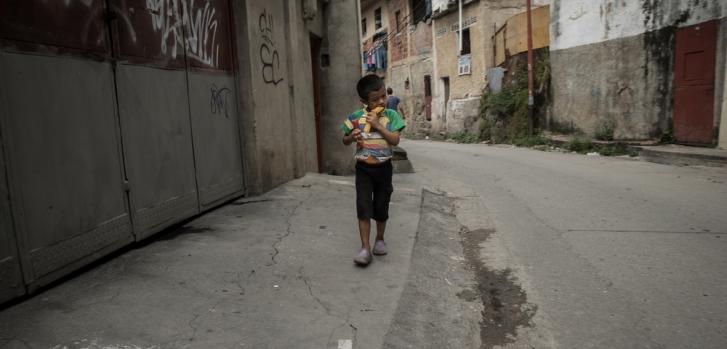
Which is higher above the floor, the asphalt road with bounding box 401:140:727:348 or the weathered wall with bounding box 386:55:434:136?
the weathered wall with bounding box 386:55:434:136

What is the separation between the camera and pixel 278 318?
2818mm

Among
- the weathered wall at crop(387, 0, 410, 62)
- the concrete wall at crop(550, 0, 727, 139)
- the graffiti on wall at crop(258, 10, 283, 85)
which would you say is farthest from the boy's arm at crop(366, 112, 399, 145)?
the weathered wall at crop(387, 0, 410, 62)

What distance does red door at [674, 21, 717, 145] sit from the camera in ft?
36.6

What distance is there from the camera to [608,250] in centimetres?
464

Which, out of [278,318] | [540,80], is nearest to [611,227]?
[278,318]

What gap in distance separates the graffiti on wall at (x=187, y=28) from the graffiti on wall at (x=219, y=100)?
0.26m

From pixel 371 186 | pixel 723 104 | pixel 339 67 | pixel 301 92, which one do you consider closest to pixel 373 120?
pixel 371 186

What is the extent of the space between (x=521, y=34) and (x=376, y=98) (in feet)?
52.0

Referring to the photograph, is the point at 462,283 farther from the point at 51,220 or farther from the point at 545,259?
the point at 51,220

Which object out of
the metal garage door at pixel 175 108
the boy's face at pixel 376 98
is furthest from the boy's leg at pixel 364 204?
the metal garage door at pixel 175 108

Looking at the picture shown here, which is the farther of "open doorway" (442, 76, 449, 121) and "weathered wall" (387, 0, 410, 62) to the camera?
"weathered wall" (387, 0, 410, 62)

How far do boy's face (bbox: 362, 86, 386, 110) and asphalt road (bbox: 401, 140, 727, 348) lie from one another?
1.72m

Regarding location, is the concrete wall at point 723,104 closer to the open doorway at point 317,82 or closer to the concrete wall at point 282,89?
the concrete wall at point 282,89

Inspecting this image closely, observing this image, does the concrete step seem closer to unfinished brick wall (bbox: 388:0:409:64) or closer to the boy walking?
the boy walking
